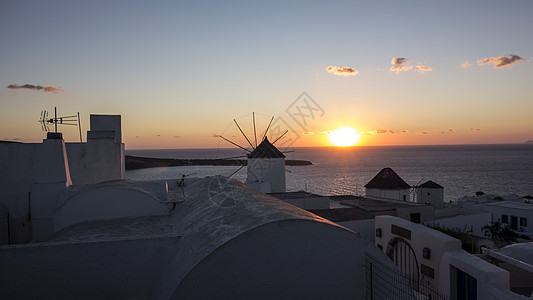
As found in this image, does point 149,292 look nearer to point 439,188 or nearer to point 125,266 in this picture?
point 125,266

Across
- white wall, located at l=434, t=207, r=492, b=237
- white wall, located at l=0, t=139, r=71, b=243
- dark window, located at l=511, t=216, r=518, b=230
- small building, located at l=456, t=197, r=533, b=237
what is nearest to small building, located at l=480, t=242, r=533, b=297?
white wall, located at l=434, t=207, r=492, b=237

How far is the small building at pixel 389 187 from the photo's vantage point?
27.9 meters

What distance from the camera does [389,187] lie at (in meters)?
28.1

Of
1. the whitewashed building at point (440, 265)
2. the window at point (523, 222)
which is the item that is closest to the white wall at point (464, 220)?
the window at point (523, 222)

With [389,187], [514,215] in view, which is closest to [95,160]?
[389,187]

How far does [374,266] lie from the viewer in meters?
6.48

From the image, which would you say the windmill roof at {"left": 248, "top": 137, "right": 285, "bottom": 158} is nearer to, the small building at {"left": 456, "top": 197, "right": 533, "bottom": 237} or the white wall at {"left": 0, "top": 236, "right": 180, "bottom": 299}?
the small building at {"left": 456, "top": 197, "right": 533, "bottom": 237}

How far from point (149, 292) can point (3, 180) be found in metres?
8.74

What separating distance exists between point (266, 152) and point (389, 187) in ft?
34.2

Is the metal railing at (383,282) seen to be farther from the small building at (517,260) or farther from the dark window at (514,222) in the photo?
the dark window at (514,222)

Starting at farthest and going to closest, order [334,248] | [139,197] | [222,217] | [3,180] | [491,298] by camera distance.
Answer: [3,180] < [139,197] < [222,217] < [491,298] < [334,248]

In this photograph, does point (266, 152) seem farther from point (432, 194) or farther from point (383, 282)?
point (383, 282)

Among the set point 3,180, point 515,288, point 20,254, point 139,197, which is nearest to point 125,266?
point 20,254

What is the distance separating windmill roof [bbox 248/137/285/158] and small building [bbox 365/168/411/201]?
8039 mm
